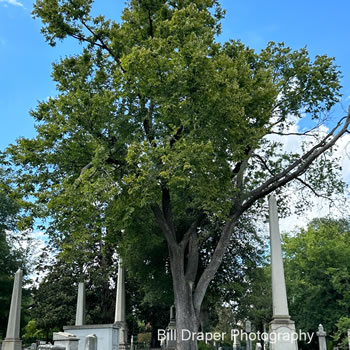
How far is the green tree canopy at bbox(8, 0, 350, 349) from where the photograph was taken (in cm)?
1100

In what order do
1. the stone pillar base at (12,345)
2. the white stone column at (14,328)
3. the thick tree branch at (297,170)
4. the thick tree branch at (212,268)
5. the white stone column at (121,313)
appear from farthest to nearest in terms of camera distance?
the white stone column at (121,313), the white stone column at (14,328), the stone pillar base at (12,345), the thick tree branch at (297,170), the thick tree branch at (212,268)

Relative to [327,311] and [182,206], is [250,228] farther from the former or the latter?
[327,311]

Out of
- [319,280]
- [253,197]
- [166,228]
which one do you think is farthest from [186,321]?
[319,280]

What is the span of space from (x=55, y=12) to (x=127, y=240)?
8.36m

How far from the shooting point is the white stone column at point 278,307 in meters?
10.6

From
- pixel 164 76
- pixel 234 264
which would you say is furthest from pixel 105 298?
pixel 164 76

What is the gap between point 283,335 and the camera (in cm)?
1064

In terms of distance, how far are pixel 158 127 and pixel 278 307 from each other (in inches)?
260

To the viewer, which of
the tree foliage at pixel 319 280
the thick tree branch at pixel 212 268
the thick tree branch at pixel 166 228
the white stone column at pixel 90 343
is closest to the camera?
the white stone column at pixel 90 343

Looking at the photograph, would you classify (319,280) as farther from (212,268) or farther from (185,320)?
(185,320)

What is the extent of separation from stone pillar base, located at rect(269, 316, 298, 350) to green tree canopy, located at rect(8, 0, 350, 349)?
2577 mm

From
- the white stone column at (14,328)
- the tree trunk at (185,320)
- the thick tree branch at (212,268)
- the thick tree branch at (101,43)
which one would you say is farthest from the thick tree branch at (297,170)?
the white stone column at (14,328)

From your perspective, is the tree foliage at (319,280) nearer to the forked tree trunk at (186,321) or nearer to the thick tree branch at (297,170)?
the thick tree branch at (297,170)

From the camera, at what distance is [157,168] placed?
11.1 metres
